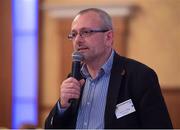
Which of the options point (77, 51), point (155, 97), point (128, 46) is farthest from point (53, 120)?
point (128, 46)

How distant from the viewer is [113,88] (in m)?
1.91

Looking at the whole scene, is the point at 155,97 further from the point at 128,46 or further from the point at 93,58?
the point at 128,46

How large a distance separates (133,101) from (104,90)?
20 centimetres

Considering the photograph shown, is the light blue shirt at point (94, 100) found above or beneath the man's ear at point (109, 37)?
beneath

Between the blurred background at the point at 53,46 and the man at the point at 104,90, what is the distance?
2.96 m

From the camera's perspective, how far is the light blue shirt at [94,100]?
1903 millimetres

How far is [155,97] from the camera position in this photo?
180 centimetres

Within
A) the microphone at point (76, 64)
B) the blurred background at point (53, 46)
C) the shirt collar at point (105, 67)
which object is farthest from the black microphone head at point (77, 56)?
the blurred background at point (53, 46)

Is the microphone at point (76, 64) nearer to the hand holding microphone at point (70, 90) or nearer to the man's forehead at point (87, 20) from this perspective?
the hand holding microphone at point (70, 90)

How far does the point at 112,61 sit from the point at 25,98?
3542 mm

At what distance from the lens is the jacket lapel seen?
1828 mm

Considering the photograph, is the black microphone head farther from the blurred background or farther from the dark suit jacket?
the blurred background

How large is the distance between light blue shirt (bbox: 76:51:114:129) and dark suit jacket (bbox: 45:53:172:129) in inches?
1.4

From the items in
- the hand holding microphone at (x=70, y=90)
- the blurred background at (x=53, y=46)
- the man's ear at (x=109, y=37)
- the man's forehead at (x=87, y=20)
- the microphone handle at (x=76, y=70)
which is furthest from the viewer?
the blurred background at (x=53, y=46)
